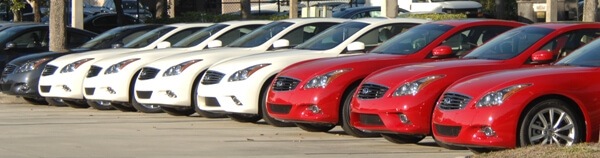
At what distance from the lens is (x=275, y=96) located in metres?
13.4

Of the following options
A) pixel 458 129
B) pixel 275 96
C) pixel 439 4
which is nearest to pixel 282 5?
pixel 439 4

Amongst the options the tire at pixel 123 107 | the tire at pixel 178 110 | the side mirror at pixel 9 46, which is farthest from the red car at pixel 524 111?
the side mirror at pixel 9 46

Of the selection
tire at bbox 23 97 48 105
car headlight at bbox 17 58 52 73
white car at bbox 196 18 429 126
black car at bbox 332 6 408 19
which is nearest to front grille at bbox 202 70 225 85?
white car at bbox 196 18 429 126

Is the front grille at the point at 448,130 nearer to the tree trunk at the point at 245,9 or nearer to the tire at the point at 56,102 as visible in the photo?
the tire at the point at 56,102

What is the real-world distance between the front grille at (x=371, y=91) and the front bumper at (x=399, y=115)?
0.29ft

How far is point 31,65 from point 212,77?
5.21 meters

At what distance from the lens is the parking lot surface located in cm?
1157

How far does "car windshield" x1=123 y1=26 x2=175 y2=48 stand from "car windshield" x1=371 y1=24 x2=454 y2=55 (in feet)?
22.5

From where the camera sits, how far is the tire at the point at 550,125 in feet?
34.1

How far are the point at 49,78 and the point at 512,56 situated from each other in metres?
8.50

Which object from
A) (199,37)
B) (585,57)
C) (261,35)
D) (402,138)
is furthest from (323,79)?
(199,37)

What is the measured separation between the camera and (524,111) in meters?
10.4

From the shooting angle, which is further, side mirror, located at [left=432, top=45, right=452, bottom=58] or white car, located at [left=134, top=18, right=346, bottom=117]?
white car, located at [left=134, top=18, right=346, bottom=117]

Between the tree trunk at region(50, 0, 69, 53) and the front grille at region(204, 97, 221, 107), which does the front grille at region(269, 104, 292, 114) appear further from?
the tree trunk at region(50, 0, 69, 53)
